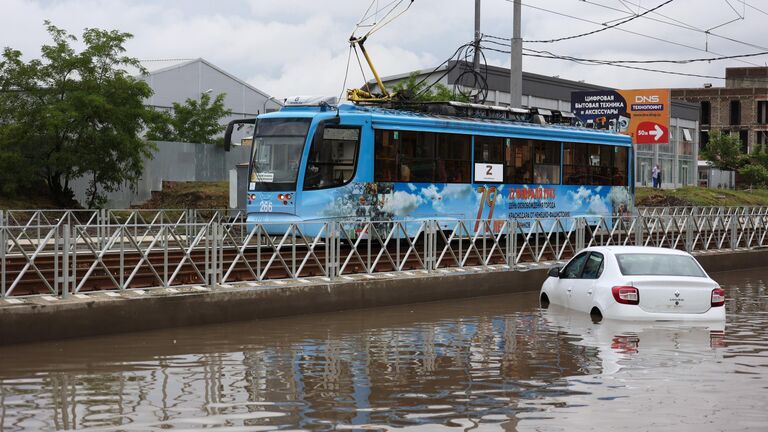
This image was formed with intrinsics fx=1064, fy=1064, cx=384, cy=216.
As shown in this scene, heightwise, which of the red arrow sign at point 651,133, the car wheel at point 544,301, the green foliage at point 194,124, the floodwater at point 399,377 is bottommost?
the floodwater at point 399,377

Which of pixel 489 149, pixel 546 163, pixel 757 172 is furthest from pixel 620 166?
pixel 757 172

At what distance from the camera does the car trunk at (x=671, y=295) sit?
14445 millimetres

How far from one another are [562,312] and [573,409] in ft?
25.4

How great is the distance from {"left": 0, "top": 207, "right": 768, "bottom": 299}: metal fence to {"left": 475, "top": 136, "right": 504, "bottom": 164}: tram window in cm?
210

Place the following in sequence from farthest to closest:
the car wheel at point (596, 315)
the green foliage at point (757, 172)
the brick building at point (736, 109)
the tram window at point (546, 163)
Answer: the brick building at point (736, 109)
the green foliage at point (757, 172)
the tram window at point (546, 163)
the car wheel at point (596, 315)

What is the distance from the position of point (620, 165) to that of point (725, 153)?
55.0 m

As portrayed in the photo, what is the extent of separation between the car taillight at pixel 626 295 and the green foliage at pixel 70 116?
1021 inches

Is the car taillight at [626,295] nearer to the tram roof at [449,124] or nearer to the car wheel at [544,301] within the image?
the car wheel at [544,301]

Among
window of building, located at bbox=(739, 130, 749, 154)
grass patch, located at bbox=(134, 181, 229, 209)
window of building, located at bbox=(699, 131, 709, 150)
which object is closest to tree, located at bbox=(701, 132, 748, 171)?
window of building, located at bbox=(739, 130, 749, 154)

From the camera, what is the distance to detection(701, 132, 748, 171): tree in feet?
270

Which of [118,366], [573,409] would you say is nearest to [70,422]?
[118,366]

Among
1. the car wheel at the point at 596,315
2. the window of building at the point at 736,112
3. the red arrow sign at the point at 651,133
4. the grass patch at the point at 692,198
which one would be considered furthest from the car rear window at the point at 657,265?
the window of building at the point at 736,112

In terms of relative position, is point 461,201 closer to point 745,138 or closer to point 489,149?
point 489,149

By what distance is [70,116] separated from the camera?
3641 centimetres
